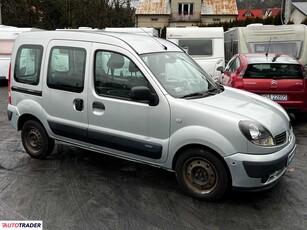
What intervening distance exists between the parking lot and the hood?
92cm

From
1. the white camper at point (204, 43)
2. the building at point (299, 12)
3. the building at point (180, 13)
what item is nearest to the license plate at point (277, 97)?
the white camper at point (204, 43)

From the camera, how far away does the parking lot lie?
3668 mm

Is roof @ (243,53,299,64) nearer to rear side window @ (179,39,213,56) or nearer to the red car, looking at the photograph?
the red car

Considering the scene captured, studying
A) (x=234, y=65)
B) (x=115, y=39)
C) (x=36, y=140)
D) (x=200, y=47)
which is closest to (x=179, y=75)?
(x=115, y=39)

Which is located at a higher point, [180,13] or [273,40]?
[180,13]

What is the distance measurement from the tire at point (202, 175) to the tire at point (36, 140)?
7.52 ft

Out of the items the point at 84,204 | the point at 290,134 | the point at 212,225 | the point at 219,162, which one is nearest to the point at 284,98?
the point at 290,134

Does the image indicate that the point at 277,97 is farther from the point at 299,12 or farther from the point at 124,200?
the point at 299,12

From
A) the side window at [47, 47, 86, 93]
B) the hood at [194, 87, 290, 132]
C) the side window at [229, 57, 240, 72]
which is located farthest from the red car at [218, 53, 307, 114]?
the side window at [47, 47, 86, 93]

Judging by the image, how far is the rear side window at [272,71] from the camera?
7.34 metres

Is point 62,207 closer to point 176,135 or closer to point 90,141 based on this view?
point 90,141

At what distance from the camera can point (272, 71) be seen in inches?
289

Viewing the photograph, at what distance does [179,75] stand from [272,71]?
3.42 m

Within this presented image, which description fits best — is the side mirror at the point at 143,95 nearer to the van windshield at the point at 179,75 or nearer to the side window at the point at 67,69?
the van windshield at the point at 179,75
